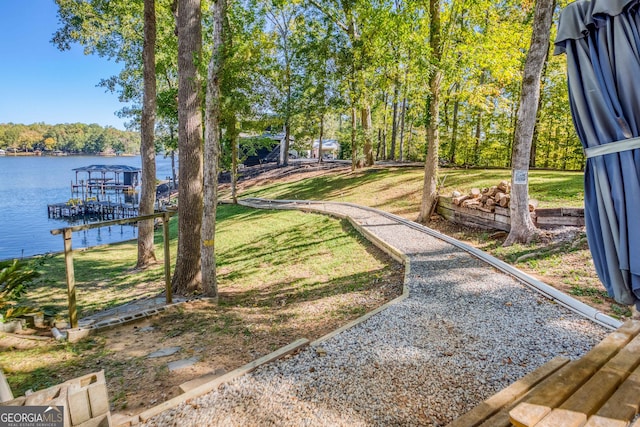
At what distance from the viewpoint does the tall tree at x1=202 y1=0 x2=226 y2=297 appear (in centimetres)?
635

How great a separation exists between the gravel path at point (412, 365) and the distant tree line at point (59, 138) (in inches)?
5530

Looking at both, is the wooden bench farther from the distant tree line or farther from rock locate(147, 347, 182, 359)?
the distant tree line

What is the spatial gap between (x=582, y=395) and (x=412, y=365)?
184 cm

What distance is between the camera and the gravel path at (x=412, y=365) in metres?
2.85

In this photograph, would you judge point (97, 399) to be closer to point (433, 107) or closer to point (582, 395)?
point (582, 395)

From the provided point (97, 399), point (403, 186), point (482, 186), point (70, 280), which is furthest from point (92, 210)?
point (97, 399)

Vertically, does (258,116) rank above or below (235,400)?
above

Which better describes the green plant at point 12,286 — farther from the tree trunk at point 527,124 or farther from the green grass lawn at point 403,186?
the green grass lawn at point 403,186

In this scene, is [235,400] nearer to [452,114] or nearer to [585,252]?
[585,252]

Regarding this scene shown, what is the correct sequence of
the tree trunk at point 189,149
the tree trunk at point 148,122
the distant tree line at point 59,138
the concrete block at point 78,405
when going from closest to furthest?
the concrete block at point 78,405
the tree trunk at point 189,149
the tree trunk at point 148,122
the distant tree line at point 59,138

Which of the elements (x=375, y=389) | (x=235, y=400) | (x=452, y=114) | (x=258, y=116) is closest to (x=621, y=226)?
(x=375, y=389)

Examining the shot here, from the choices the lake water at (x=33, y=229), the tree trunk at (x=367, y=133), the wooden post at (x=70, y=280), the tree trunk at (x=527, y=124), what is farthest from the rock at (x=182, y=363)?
the tree trunk at (x=367, y=133)

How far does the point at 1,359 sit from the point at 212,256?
10.9 ft

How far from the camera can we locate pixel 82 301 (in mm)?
7785
